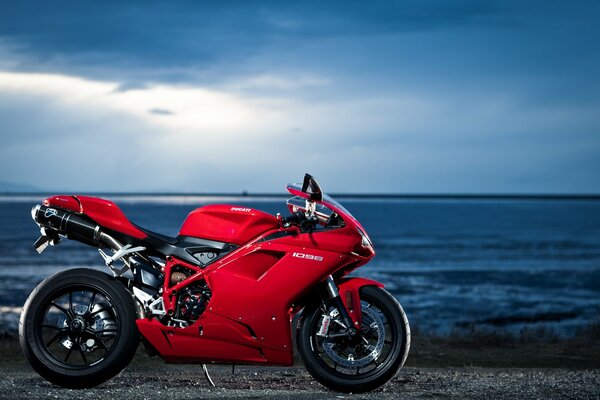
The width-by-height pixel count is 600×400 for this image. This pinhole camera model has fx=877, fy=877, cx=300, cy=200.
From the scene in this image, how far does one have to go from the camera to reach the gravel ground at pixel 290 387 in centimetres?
761

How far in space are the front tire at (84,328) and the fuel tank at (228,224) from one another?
85 centimetres

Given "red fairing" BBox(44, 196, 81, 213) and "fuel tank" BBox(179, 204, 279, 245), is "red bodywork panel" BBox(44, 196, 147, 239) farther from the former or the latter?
"fuel tank" BBox(179, 204, 279, 245)

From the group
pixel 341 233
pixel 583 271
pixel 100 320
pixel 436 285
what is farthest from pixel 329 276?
pixel 583 271

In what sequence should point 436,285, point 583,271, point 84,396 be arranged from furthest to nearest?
1. point 583,271
2. point 436,285
3. point 84,396

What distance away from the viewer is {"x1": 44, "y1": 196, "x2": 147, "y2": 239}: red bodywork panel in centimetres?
766

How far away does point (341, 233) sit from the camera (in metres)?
7.51

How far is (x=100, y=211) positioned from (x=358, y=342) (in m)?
2.55

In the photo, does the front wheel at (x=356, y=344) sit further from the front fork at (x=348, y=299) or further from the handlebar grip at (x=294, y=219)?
the handlebar grip at (x=294, y=219)

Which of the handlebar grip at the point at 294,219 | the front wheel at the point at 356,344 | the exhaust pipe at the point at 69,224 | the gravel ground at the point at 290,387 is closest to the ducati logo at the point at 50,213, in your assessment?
the exhaust pipe at the point at 69,224

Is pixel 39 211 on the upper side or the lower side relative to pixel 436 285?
upper

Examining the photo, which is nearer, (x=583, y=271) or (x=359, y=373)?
(x=359, y=373)

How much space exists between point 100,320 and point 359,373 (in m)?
2.31

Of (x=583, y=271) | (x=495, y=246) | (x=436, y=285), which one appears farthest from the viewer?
(x=495, y=246)

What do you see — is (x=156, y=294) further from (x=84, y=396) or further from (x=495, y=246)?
(x=495, y=246)
